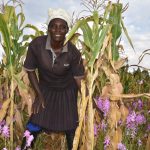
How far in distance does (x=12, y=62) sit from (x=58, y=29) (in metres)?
0.91

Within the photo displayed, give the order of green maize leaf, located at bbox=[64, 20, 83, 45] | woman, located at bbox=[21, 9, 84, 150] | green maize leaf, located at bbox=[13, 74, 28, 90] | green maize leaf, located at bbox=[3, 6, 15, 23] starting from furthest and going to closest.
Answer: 1. green maize leaf, located at bbox=[3, 6, 15, 23]
2. green maize leaf, located at bbox=[13, 74, 28, 90]
3. woman, located at bbox=[21, 9, 84, 150]
4. green maize leaf, located at bbox=[64, 20, 83, 45]

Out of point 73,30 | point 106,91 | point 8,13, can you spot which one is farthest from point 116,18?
point 8,13

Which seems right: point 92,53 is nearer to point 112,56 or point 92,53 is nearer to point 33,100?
point 112,56

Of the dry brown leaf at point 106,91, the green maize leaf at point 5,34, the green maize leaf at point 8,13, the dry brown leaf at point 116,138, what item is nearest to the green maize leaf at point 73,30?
the dry brown leaf at point 106,91

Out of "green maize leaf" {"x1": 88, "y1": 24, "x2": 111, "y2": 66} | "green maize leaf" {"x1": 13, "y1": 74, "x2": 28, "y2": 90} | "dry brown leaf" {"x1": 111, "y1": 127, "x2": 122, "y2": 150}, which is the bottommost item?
"dry brown leaf" {"x1": 111, "y1": 127, "x2": 122, "y2": 150}

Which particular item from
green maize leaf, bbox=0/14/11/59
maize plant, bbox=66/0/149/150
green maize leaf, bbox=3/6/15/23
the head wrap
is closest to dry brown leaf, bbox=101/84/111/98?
maize plant, bbox=66/0/149/150

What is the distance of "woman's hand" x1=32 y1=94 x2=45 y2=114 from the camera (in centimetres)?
392

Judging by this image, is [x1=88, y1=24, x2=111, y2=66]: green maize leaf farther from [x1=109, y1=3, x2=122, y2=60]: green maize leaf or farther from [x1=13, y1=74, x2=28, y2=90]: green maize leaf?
[x1=13, y1=74, x2=28, y2=90]: green maize leaf

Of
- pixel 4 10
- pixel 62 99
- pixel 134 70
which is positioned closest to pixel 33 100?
pixel 62 99

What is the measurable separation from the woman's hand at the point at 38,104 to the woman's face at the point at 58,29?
54 centimetres

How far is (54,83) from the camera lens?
Result: 396 cm

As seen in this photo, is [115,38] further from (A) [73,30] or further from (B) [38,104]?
(B) [38,104]

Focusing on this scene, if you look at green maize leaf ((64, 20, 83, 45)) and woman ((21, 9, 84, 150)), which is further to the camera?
woman ((21, 9, 84, 150))

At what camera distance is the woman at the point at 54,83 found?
3.86 m
